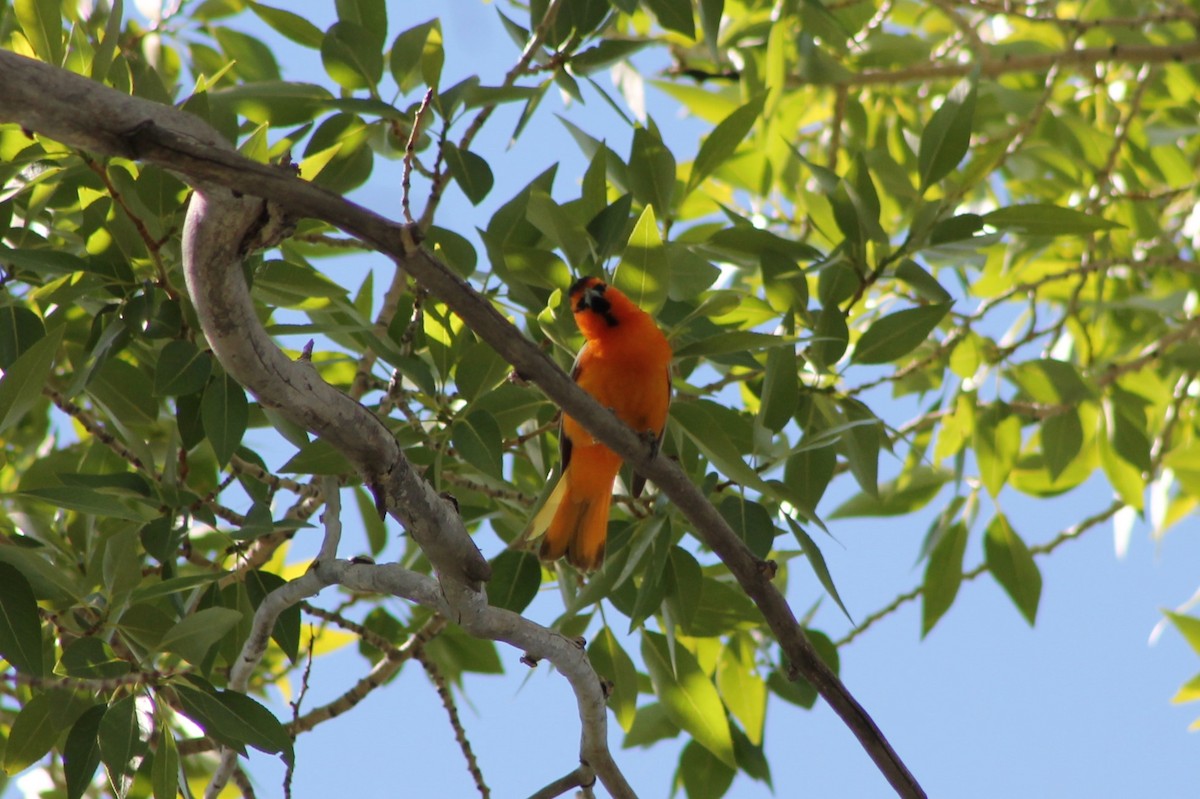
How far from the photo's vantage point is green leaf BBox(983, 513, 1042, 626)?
4406mm

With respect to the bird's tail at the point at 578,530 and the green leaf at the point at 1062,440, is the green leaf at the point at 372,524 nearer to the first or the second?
the bird's tail at the point at 578,530

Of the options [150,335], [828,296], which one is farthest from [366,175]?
[828,296]

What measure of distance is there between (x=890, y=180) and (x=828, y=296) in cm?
72

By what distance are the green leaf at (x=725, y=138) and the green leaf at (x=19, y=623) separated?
2.12 metres

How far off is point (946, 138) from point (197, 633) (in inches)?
99.2

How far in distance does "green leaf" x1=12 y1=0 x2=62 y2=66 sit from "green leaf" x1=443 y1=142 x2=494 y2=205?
104 cm

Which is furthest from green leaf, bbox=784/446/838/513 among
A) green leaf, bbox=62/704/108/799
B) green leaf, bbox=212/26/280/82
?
green leaf, bbox=212/26/280/82

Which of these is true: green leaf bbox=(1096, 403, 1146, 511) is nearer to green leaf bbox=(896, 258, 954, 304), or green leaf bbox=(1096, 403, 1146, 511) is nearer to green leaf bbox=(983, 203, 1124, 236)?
green leaf bbox=(983, 203, 1124, 236)

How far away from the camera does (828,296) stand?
3697 millimetres

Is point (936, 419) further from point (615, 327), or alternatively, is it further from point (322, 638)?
point (322, 638)

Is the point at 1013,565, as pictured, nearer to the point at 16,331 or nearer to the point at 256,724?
the point at 256,724

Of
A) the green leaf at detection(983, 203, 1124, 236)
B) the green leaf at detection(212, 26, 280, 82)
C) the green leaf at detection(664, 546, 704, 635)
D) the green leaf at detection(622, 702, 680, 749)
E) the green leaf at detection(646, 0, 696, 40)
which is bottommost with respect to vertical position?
the green leaf at detection(664, 546, 704, 635)

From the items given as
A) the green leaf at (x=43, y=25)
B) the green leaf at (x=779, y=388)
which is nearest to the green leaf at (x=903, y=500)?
the green leaf at (x=779, y=388)

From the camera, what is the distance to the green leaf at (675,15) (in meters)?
3.73
